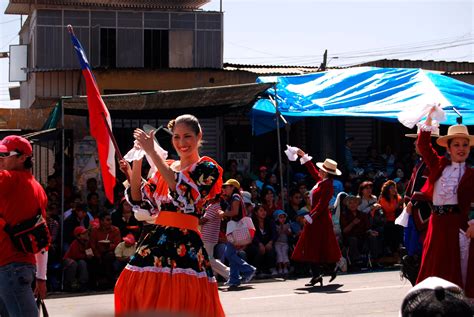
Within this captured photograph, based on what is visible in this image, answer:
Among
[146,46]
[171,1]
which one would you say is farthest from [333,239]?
[171,1]

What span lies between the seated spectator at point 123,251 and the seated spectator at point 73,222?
879 millimetres

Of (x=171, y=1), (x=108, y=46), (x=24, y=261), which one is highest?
(x=171, y=1)

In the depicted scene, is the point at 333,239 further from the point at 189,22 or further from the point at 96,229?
the point at 189,22

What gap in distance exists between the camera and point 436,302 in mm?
2945

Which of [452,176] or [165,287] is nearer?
[165,287]

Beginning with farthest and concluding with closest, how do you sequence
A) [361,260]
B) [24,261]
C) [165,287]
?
1. [361,260]
2. [24,261]
3. [165,287]

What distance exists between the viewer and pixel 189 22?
103 feet

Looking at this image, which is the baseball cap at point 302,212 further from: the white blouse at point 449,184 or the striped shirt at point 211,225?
the white blouse at point 449,184

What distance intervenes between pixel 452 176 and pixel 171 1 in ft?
92.9

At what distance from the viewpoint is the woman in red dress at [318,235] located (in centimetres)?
1469

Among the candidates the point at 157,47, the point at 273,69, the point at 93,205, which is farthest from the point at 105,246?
the point at 157,47

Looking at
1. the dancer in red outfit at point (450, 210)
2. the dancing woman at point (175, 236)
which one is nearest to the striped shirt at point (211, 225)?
the dancer in red outfit at point (450, 210)

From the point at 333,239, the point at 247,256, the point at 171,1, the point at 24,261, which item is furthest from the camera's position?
the point at 171,1

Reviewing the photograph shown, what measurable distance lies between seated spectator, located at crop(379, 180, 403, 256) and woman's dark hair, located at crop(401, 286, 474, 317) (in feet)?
49.3
